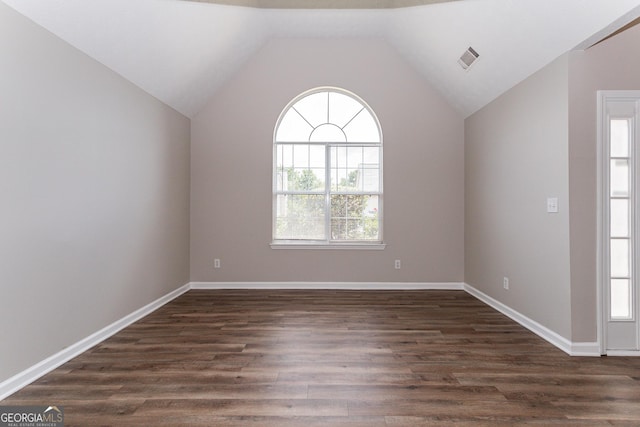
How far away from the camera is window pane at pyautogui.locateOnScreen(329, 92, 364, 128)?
5215 mm

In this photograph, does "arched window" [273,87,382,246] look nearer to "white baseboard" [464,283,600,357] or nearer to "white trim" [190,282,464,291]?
"white trim" [190,282,464,291]

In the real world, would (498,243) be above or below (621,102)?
below

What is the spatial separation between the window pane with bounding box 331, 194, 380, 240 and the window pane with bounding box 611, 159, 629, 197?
2.82 m

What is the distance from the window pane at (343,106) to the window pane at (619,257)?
136 inches

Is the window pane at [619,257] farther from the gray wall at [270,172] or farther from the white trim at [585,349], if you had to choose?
the gray wall at [270,172]

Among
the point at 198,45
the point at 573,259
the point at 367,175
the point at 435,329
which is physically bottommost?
the point at 435,329

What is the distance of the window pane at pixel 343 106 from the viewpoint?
521 cm

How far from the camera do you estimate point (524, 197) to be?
11.6 feet

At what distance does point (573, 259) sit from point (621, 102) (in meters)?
1.28

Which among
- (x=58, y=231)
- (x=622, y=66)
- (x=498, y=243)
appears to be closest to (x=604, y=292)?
(x=498, y=243)

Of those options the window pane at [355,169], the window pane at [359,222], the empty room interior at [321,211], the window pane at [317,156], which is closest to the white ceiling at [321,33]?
the empty room interior at [321,211]

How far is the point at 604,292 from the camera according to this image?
9.14 ft

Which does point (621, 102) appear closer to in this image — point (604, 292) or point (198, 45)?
point (604, 292)

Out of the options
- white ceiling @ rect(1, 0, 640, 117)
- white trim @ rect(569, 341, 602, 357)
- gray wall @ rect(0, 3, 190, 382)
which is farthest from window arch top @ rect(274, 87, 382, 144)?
white trim @ rect(569, 341, 602, 357)
